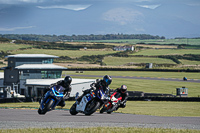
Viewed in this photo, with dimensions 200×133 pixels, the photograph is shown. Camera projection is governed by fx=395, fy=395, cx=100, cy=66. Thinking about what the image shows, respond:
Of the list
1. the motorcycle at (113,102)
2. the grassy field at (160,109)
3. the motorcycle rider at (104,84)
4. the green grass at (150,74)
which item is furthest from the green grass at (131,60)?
the motorcycle rider at (104,84)

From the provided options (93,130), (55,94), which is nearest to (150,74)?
(55,94)

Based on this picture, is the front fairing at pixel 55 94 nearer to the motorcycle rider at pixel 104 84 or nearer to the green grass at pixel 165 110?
the motorcycle rider at pixel 104 84

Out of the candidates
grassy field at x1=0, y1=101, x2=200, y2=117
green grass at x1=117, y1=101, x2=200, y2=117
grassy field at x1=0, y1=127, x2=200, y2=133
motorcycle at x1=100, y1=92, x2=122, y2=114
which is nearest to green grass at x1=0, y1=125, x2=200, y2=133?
grassy field at x1=0, y1=127, x2=200, y2=133

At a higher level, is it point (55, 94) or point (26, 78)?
point (55, 94)

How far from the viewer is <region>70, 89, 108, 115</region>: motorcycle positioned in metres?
18.8

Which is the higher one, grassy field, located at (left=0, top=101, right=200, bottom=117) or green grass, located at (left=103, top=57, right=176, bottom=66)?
grassy field, located at (left=0, top=101, right=200, bottom=117)

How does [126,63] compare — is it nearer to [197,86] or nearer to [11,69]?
[197,86]

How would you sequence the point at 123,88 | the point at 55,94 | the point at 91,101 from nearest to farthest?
the point at 55,94
the point at 91,101
the point at 123,88

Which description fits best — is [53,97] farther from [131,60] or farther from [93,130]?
[131,60]

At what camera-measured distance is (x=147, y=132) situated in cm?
1611

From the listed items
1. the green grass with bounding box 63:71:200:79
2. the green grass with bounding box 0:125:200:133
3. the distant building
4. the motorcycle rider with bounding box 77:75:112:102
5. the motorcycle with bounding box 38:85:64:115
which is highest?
the motorcycle rider with bounding box 77:75:112:102

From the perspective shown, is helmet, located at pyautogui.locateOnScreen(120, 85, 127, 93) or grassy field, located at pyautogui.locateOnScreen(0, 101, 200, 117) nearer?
helmet, located at pyautogui.locateOnScreen(120, 85, 127, 93)

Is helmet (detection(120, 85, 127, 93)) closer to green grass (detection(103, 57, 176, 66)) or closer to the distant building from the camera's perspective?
the distant building

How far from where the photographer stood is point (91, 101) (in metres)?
19.2
